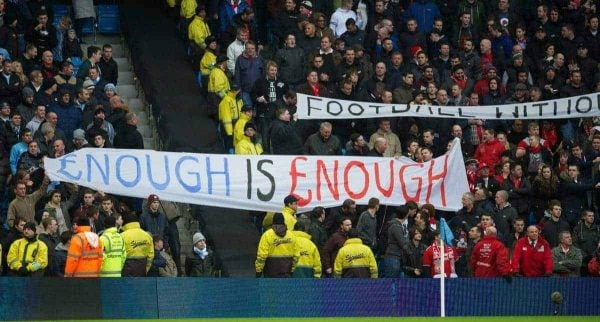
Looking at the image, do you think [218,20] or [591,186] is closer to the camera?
[591,186]

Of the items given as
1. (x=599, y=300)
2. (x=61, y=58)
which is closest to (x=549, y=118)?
(x=599, y=300)

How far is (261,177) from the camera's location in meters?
27.0

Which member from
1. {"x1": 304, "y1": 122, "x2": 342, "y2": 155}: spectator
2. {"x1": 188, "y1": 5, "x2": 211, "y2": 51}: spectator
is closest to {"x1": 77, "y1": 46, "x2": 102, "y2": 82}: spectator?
{"x1": 188, "y1": 5, "x2": 211, "y2": 51}: spectator

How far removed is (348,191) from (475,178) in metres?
2.25

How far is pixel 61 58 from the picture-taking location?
97.9 ft

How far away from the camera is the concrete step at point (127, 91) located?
3100 cm

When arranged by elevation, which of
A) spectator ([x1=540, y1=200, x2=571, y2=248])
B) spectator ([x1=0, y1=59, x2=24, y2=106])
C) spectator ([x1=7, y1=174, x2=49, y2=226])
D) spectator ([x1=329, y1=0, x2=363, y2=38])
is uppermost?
spectator ([x1=329, y1=0, x2=363, y2=38])

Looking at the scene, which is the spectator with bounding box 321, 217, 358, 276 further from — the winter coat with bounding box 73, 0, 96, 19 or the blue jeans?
the winter coat with bounding box 73, 0, 96, 19

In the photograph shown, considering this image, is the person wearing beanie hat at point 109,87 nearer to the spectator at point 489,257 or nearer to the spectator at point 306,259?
the spectator at point 306,259

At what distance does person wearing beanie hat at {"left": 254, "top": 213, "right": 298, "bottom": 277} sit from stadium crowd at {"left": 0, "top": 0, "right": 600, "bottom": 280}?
21mm

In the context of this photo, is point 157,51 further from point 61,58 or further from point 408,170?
point 408,170

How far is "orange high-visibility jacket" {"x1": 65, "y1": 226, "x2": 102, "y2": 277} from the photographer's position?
24078 mm

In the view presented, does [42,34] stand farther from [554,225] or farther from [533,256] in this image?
[533,256]

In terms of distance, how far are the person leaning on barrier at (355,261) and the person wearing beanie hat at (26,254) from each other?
13.7ft
